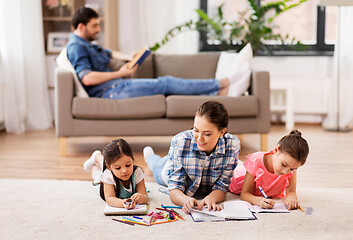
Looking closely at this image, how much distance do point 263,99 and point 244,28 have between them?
1398mm

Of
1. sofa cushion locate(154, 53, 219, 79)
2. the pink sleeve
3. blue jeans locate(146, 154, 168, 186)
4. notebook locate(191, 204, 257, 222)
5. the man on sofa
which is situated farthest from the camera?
sofa cushion locate(154, 53, 219, 79)

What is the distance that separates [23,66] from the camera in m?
4.41

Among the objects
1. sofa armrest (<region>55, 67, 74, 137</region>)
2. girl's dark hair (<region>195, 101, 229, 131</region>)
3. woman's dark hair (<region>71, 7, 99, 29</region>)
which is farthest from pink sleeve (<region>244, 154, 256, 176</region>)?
woman's dark hair (<region>71, 7, 99, 29</region>)

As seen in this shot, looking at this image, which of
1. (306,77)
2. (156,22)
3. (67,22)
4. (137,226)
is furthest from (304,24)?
(137,226)

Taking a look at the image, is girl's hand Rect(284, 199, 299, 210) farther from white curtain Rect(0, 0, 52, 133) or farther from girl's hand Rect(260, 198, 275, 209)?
white curtain Rect(0, 0, 52, 133)

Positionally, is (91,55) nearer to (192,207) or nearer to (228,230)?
(192,207)

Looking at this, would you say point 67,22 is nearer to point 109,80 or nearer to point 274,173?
point 109,80

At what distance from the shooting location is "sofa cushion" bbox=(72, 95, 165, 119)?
130 inches

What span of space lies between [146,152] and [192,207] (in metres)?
0.81

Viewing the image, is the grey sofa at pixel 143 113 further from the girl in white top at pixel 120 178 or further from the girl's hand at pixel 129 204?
the girl's hand at pixel 129 204

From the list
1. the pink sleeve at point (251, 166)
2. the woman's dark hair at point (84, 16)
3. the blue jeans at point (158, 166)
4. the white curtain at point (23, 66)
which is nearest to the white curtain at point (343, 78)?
the woman's dark hair at point (84, 16)

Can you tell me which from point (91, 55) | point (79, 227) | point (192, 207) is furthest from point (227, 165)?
point (91, 55)

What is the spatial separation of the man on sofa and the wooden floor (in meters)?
0.43

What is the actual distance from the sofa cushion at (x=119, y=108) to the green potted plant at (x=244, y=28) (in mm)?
1219
